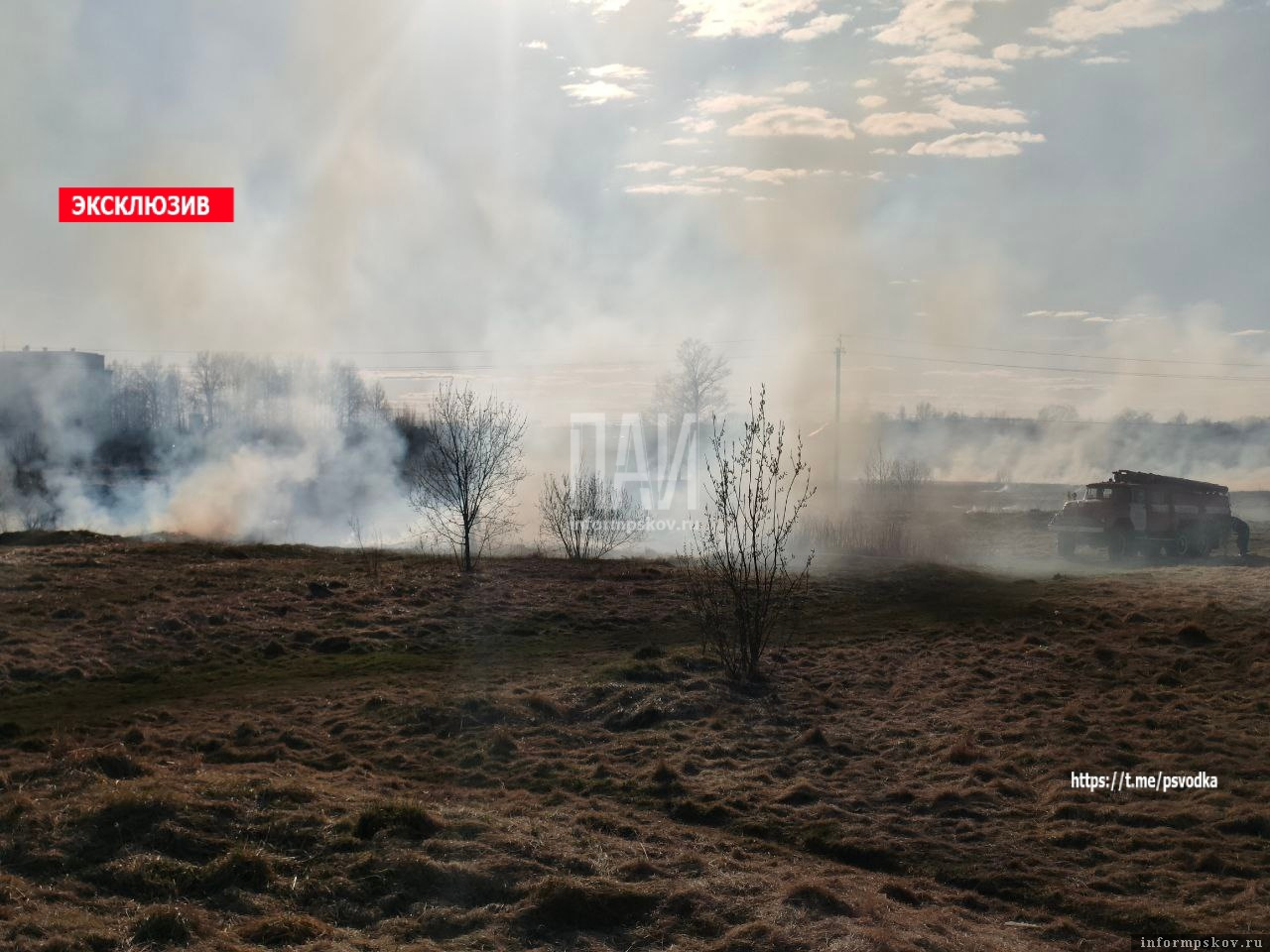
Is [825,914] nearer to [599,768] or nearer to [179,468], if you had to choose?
[599,768]

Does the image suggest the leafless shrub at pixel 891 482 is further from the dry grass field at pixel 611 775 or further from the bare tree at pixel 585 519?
the dry grass field at pixel 611 775

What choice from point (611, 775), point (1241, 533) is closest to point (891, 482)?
point (1241, 533)

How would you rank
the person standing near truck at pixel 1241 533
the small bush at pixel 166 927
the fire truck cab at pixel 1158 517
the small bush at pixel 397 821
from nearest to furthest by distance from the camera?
the small bush at pixel 166 927
the small bush at pixel 397 821
the person standing near truck at pixel 1241 533
the fire truck cab at pixel 1158 517

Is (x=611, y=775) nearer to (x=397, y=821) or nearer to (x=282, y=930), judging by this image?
(x=397, y=821)

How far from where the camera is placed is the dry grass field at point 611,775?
5.83m

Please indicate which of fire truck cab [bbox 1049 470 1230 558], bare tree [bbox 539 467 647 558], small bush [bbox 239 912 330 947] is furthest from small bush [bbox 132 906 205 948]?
fire truck cab [bbox 1049 470 1230 558]

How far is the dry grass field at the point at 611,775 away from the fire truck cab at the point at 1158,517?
887 centimetres

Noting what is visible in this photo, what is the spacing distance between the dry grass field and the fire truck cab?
29.1 ft

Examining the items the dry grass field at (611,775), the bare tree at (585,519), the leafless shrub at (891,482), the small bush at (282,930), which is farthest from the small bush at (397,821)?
the leafless shrub at (891,482)

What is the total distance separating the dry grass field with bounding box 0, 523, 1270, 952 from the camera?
583 centimetres

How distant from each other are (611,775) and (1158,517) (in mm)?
21654

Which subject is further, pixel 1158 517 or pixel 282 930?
pixel 1158 517

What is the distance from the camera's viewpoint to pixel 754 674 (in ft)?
40.0

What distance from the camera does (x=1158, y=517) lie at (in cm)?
2533
